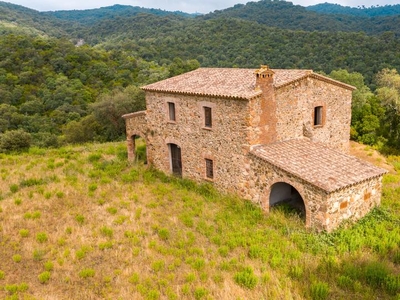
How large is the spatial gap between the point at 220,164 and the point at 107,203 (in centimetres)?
500

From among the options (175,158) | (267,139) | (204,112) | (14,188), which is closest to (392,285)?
(267,139)

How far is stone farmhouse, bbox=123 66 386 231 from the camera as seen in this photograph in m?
11.9

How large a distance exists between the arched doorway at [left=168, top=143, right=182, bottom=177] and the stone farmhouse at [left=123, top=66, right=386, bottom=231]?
5 cm

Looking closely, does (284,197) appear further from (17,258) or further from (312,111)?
(17,258)

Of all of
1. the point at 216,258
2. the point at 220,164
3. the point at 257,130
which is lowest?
the point at 216,258

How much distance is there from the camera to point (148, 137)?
61.1ft

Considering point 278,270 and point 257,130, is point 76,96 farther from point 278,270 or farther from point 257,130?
point 278,270

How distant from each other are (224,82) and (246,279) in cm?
920

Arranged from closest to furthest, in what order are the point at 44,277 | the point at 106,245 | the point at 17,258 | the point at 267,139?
1. the point at 44,277
2. the point at 17,258
3. the point at 106,245
4. the point at 267,139

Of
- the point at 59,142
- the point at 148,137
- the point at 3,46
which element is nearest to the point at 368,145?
the point at 148,137

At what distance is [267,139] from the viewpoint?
14.3 metres

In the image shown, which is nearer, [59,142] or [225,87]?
[225,87]

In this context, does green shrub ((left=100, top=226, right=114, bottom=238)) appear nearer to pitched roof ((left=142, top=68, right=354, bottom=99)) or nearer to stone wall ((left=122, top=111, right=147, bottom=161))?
pitched roof ((left=142, top=68, right=354, bottom=99))

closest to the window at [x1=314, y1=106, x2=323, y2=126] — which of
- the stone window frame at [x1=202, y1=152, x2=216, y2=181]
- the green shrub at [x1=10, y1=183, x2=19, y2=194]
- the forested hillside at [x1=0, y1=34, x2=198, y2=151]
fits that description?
the stone window frame at [x1=202, y1=152, x2=216, y2=181]
